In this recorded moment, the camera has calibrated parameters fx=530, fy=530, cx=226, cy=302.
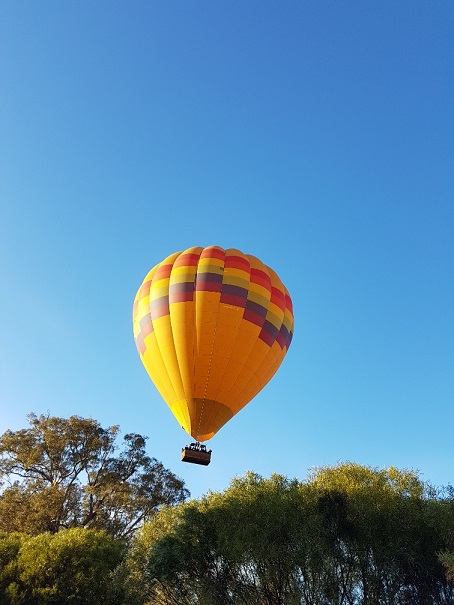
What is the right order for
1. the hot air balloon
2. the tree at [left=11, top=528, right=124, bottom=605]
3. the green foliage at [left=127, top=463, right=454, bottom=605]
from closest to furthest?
the green foliage at [left=127, top=463, right=454, bottom=605], the hot air balloon, the tree at [left=11, top=528, right=124, bottom=605]

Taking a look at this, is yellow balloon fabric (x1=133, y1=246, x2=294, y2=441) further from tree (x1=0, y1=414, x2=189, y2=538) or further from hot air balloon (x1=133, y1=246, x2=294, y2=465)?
tree (x1=0, y1=414, x2=189, y2=538)

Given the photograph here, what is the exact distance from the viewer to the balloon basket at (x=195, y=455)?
24.6m

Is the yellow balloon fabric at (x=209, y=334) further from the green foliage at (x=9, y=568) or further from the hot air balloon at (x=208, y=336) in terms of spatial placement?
the green foliage at (x=9, y=568)

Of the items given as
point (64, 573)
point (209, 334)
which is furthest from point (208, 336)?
point (64, 573)

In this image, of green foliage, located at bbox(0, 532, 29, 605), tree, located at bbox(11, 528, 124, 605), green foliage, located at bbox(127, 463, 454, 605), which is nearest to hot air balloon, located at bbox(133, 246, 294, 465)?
green foliage, located at bbox(127, 463, 454, 605)

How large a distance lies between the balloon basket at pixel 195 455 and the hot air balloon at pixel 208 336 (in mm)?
45

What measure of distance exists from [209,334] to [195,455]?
5.67 metres

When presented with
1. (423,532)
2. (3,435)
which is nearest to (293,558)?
(423,532)

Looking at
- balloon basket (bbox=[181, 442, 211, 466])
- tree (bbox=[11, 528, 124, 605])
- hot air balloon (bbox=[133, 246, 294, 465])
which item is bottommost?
tree (bbox=[11, 528, 124, 605])

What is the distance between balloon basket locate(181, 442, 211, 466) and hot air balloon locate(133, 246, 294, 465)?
0.15ft

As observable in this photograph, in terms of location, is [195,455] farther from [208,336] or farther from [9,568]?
[9,568]

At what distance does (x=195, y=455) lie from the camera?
81.1 ft

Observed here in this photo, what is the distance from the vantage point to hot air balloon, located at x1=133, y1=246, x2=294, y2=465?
25078mm

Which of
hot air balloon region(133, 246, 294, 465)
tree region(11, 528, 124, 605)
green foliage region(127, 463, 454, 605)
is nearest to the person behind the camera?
green foliage region(127, 463, 454, 605)
